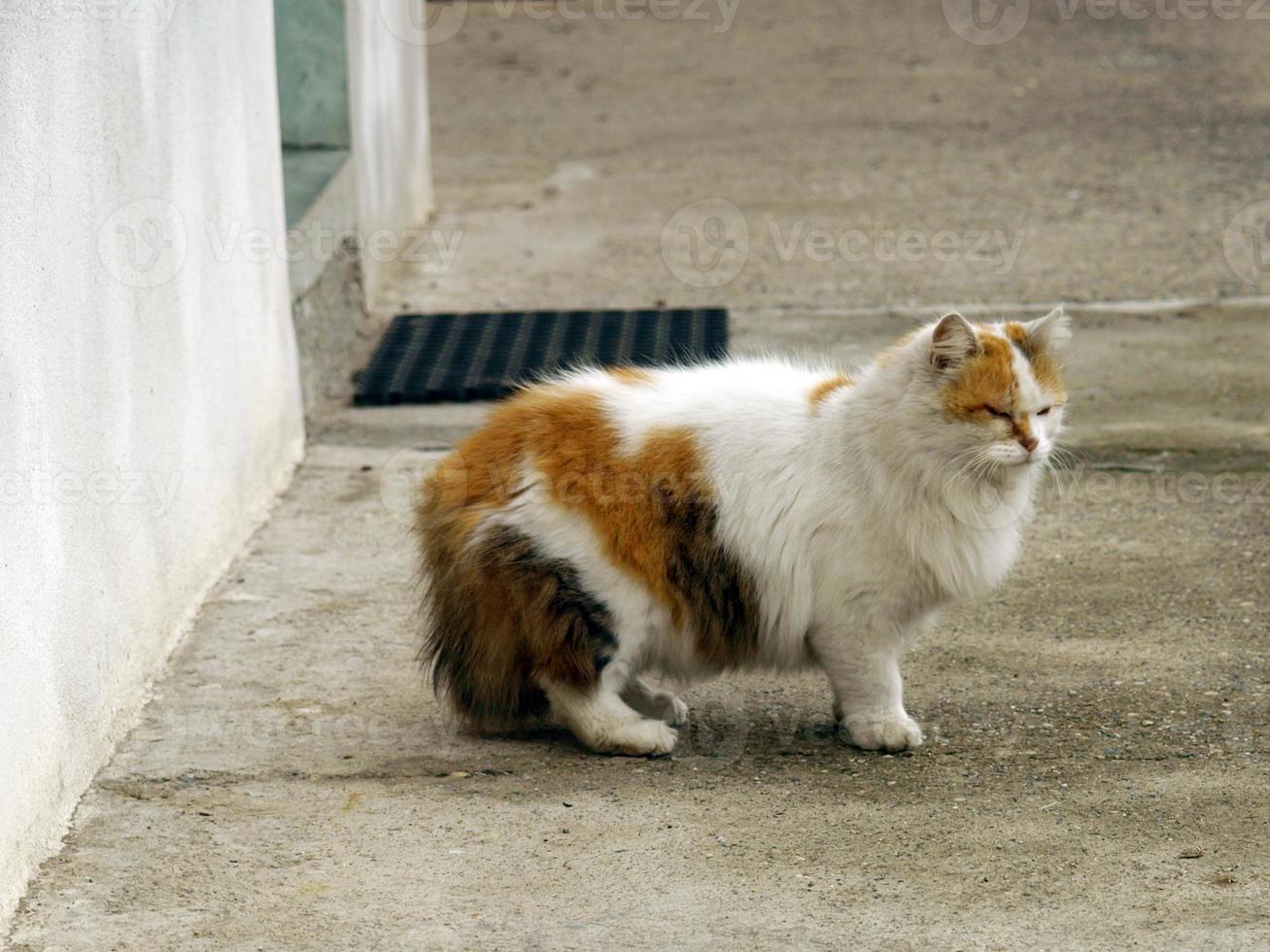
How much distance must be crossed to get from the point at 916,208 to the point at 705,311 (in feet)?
6.89

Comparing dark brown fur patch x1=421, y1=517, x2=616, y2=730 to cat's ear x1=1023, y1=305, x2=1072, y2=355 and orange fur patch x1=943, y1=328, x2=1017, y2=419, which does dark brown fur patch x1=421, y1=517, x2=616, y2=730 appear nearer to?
orange fur patch x1=943, y1=328, x2=1017, y2=419

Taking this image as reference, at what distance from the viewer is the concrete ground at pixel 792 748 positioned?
10.2ft

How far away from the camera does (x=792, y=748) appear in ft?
12.8

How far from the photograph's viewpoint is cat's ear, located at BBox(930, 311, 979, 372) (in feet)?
11.7

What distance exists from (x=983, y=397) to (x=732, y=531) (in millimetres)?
628

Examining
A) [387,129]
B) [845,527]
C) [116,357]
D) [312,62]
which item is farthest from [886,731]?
[387,129]

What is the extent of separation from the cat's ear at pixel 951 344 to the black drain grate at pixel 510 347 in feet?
8.66

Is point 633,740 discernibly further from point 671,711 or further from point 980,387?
point 980,387

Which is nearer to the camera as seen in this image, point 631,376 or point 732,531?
point 732,531

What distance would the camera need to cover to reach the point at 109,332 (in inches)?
155

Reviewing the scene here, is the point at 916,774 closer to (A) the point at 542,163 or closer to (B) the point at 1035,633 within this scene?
(B) the point at 1035,633

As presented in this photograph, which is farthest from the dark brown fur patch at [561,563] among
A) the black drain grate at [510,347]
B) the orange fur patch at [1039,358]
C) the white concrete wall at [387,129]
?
the white concrete wall at [387,129]

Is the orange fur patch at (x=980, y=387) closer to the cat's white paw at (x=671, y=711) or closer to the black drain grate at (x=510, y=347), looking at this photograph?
the cat's white paw at (x=671, y=711)

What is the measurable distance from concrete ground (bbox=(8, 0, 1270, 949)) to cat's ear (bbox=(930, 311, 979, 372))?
89 cm
